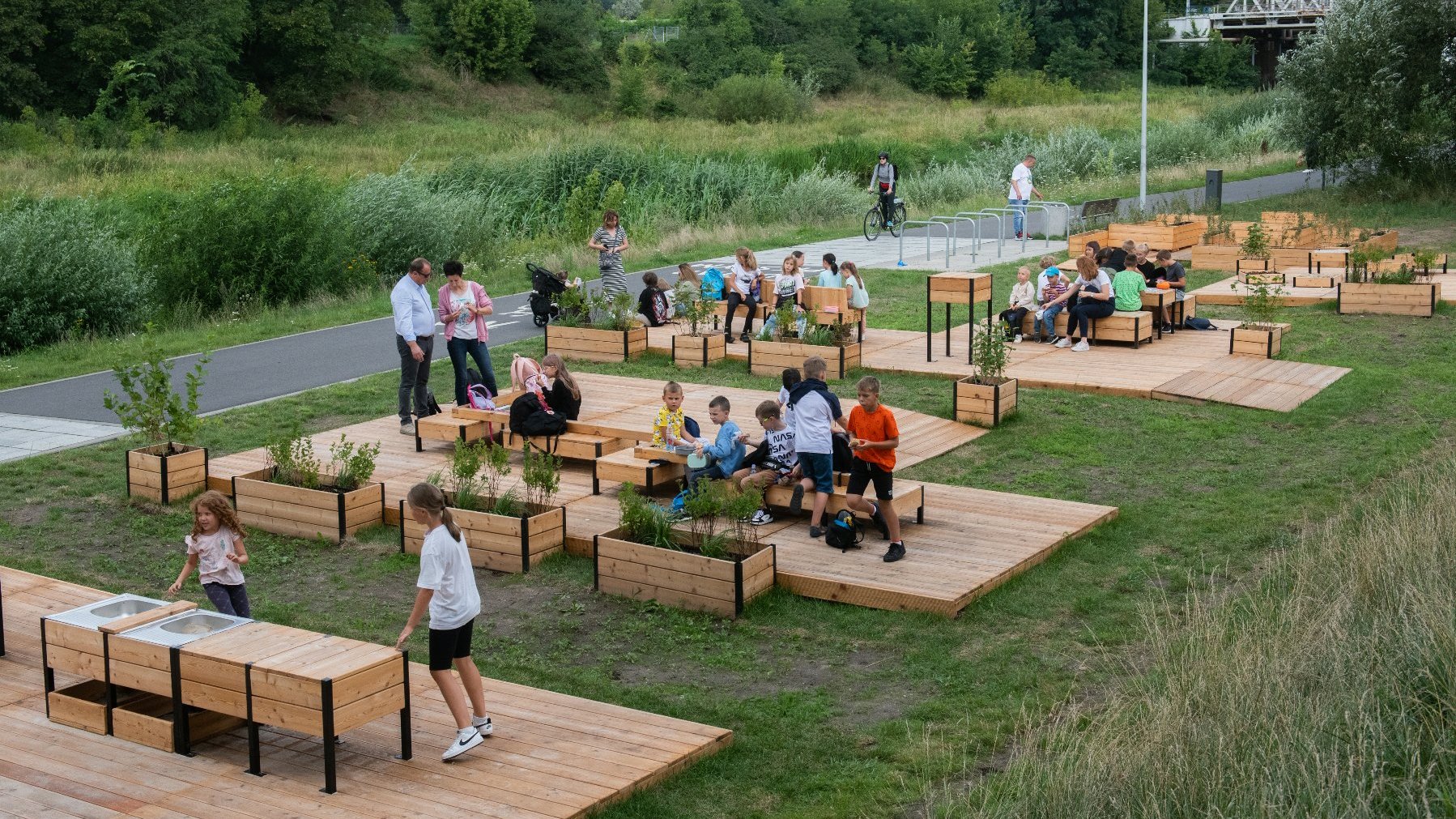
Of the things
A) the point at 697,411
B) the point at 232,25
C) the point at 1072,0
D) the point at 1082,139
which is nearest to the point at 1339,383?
the point at 697,411

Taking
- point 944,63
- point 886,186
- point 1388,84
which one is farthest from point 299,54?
point 1388,84

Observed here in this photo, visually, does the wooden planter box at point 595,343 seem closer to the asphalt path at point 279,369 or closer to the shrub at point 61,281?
the asphalt path at point 279,369

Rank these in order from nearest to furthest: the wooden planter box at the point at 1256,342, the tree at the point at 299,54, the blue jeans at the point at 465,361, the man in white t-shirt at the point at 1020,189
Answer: the blue jeans at the point at 465,361
the wooden planter box at the point at 1256,342
the man in white t-shirt at the point at 1020,189
the tree at the point at 299,54

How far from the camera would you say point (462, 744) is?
738 cm

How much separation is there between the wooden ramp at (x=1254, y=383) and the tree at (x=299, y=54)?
184 ft

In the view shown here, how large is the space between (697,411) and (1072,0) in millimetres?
91243

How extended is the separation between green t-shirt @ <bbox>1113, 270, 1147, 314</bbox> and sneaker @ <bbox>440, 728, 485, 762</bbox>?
12.8 meters

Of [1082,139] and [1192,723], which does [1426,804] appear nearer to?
[1192,723]

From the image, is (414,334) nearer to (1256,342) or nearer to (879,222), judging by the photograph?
(1256,342)

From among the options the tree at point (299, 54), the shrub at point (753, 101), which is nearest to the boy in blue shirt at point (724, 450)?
the tree at point (299, 54)

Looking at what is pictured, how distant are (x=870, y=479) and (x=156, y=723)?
5.05 m

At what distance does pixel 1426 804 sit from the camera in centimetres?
577

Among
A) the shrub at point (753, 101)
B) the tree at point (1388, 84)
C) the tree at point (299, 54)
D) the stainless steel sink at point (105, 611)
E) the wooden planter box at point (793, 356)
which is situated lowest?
the stainless steel sink at point (105, 611)

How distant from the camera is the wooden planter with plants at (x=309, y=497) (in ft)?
38.3
